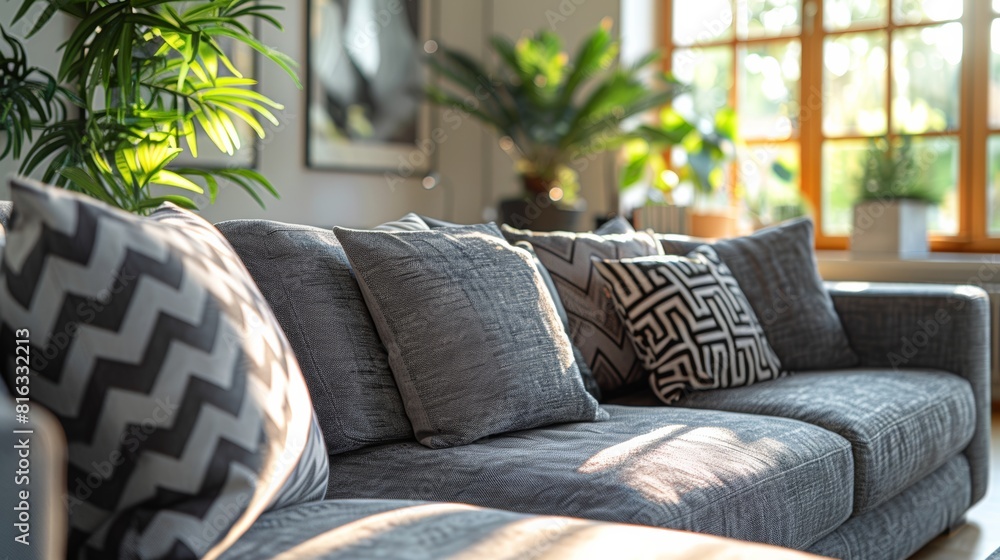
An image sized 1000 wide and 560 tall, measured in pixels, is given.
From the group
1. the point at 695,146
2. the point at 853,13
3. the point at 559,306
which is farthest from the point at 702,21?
the point at 559,306

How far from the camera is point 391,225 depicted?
2.16 metres

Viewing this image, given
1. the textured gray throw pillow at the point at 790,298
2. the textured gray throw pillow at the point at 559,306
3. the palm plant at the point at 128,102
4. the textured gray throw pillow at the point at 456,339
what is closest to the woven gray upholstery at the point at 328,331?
the textured gray throw pillow at the point at 456,339

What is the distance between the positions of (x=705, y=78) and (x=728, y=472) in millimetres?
3896

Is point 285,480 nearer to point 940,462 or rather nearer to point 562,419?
point 562,419

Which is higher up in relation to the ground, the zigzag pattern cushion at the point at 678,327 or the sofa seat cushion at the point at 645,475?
the zigzag pattern cushion at the point at 678,327

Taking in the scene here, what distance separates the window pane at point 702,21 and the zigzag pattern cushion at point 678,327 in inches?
120

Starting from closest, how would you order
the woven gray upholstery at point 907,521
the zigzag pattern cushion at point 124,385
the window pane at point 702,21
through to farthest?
1. the zigzag pattern cushion at point 124,385
2. the woven gray upholstery at point 907,521
3. the window pane at point 702,21

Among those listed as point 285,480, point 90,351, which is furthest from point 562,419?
point 90,351

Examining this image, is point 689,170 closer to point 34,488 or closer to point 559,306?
point 559,306

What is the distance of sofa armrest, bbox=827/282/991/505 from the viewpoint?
2.78 m

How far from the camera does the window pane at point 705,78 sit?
17.2 feet

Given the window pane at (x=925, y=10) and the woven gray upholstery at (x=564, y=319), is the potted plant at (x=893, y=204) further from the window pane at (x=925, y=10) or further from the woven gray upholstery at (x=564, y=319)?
the woven gray upholstery at (x=564, y=319)

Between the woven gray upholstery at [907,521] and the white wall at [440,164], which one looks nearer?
the woven gray upholstery at [907,521]

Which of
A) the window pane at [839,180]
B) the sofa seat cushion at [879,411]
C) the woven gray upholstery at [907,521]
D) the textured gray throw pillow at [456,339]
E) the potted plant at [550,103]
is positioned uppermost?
the potted plant at [550,103]
